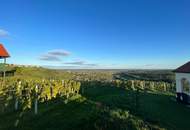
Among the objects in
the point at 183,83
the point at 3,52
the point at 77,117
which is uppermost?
the point at 3,52

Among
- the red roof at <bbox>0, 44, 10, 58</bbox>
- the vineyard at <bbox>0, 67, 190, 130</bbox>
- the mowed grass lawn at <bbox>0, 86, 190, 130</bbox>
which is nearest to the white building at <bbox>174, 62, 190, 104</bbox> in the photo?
the vineyard at <bbox>0, 67, 190, 130</bbox>

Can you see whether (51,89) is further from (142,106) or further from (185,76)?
(185,76)

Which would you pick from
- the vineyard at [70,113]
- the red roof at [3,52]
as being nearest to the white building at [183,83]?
the vineyard at [70,113]

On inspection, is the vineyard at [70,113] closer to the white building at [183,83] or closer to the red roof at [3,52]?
the white building at [183,83]

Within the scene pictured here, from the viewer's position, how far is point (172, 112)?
17406mm

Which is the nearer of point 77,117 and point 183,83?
point 77,117

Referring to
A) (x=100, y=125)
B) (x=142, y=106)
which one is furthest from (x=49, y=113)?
(x=142, y=106)

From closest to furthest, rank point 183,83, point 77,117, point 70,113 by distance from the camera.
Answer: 1. point 77,117
2. point 70,113
3. point 183,83

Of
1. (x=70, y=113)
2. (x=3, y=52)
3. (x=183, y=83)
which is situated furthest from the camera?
(x=3, y=52)

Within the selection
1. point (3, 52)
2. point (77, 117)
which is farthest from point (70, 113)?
point (3, 52)

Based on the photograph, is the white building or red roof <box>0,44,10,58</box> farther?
red roof <box>0,44,10,58</box>

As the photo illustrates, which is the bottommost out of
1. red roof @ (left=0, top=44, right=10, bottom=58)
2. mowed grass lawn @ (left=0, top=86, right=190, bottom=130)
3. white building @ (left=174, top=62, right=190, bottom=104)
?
mowed grass lawn @ (left=0, top=86, right=190, bottom=130)

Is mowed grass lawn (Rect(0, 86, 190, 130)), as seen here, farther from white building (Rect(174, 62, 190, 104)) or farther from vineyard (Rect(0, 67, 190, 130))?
white building (Rect(174, 62, 190, 104))

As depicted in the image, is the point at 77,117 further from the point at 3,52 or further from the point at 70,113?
the point at 3,52
